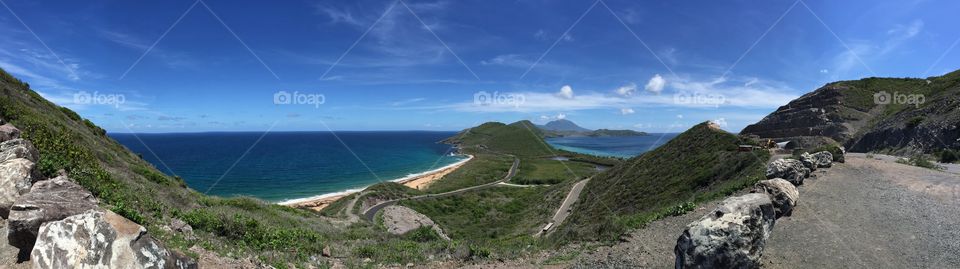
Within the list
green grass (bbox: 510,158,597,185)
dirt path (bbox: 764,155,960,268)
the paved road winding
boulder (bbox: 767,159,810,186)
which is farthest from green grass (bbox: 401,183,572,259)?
dirt path (bbox: 764,155,960,268)

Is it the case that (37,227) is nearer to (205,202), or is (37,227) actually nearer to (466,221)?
(205,202)

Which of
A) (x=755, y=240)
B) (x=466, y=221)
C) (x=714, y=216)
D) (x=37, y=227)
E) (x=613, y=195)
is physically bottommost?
(x=466, y=221)

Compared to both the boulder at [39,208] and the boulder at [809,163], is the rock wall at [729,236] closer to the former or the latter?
the boulder at [809,163]

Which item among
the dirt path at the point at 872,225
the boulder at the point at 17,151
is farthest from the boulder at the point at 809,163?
the boulder at the point at 17,151

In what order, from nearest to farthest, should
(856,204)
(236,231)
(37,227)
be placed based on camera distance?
1. (37,227)
2. (236,231)
3. (856,204)

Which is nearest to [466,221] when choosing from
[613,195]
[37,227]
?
[613,195]

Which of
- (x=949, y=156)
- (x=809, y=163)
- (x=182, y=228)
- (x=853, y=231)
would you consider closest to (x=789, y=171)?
(x=809, y=163)

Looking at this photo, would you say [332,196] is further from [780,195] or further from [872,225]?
[872,225]
